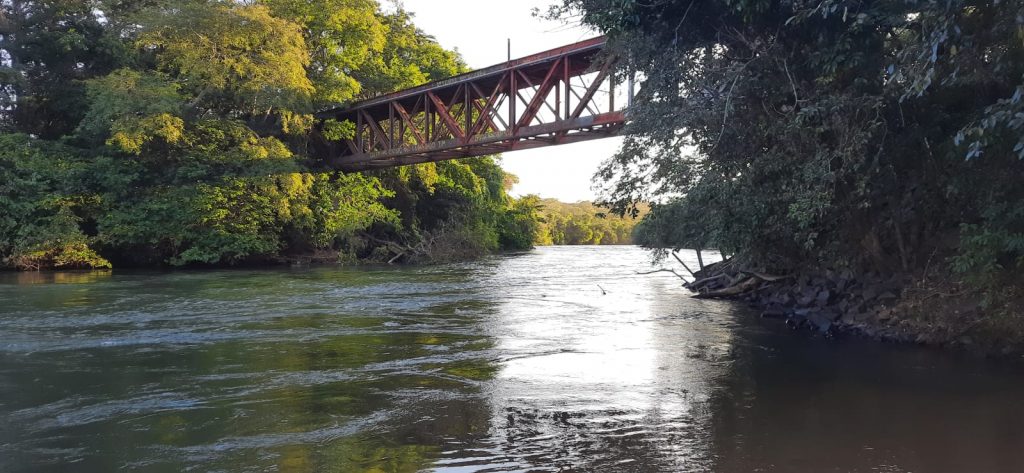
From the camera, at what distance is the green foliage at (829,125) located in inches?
328

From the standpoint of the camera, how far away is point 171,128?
Answer: 978 inches

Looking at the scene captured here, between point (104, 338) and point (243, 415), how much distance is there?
583 centimetres

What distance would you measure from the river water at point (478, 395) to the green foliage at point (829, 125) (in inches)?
83.8

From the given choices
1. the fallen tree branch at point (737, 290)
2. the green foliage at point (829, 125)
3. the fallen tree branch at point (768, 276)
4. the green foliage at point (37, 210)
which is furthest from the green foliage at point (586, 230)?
the green foliage at point (829, 125)

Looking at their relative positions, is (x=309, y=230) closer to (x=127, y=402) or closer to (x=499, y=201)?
(x=499, y=201)

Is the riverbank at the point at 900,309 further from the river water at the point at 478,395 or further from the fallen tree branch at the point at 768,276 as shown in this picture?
the river water at the point at 478,395

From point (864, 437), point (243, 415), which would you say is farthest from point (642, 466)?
point (243, 415)

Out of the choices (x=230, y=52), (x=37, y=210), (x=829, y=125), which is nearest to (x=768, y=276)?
(x=829, y=125)

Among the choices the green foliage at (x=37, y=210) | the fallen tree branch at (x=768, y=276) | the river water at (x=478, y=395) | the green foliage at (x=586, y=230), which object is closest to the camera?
the river water at (x=478, y=395)

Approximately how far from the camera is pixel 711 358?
374 inches

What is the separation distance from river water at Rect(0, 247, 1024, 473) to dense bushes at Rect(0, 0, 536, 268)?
43.7 feet

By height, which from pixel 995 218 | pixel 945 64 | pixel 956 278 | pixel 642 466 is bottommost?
pixel 642 466

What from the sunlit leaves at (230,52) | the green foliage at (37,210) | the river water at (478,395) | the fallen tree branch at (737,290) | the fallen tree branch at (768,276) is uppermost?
the sunlit leaves at (230,52)

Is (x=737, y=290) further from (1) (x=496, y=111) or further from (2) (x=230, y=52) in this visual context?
(2) (x=230, y=52)
